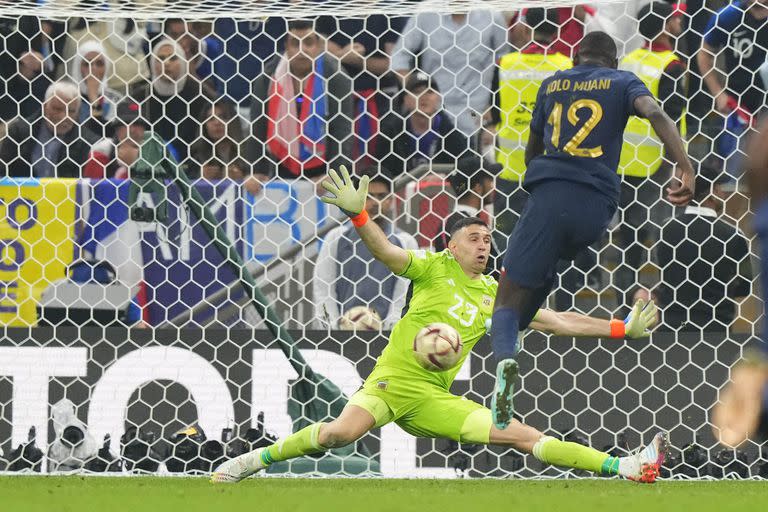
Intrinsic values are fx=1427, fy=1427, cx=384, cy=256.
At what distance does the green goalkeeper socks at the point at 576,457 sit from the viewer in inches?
273

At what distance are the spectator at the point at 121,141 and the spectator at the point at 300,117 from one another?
80cm

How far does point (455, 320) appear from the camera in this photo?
728 cm

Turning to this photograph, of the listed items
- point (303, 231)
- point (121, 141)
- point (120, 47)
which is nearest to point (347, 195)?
point (303, 231)

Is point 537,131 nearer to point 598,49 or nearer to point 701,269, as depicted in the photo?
point 598,49

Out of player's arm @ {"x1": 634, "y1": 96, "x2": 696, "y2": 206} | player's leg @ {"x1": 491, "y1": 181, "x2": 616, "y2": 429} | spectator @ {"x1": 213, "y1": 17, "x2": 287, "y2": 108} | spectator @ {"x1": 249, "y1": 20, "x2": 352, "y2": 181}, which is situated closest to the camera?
player's arm @ {"x1": 634, "y1": 96, "x2": 696, "y2": 206}

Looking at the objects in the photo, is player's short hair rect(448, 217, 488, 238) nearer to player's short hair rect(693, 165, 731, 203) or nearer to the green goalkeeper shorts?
the green goalkeeper shorts

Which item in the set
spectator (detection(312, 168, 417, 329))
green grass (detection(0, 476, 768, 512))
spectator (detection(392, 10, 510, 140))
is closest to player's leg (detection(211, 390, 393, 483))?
green grass (detection(0, 476, 768, 512))

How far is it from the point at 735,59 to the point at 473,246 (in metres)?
2.43

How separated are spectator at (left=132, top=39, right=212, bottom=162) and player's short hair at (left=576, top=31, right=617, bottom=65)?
11.7ft

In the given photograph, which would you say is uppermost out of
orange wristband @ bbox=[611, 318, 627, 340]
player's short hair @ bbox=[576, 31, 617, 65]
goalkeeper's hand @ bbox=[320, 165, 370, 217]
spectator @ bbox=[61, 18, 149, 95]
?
spectator @ bbox=[61, 18, 149, 95]

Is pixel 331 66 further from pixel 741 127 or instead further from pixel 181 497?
pixel 181 497

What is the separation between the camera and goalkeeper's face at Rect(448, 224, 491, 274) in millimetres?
7312

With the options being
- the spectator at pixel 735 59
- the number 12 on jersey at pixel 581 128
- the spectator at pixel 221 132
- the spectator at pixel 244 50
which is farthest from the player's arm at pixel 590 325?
the spectator at pixel 244 50

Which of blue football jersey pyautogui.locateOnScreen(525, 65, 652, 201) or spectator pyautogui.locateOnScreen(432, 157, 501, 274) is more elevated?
blue football jersey pyautogui.locateOnScreen(525, 65, 652, 201)
